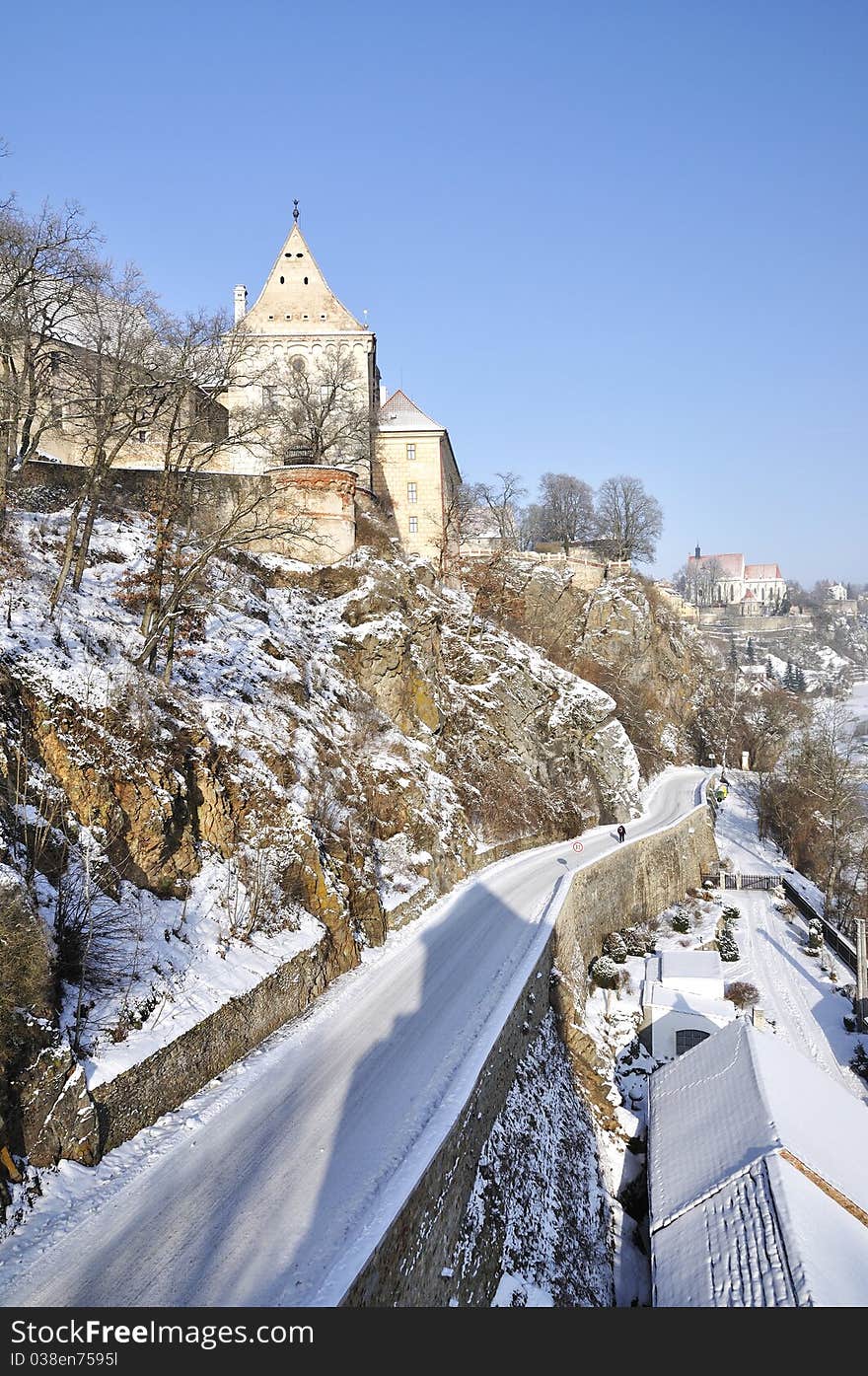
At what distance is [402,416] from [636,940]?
2938 cm

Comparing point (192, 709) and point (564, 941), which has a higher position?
point (192, 709)

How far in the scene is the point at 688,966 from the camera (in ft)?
90.2

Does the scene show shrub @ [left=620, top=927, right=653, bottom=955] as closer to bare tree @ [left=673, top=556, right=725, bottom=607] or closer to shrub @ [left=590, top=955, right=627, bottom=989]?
shrub @ [left=590, top=955, right=627, bottom=989]

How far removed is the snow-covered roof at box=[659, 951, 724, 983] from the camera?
87.4ft

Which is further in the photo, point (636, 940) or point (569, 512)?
point (569, 512)

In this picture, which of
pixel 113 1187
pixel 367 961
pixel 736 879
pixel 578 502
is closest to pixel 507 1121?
pixel 367 961

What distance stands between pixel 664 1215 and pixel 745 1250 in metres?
2.35

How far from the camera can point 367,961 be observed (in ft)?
57.6

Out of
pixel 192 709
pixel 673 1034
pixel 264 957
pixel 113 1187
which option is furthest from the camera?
pixel 673 1034

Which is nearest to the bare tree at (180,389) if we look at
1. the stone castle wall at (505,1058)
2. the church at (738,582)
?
the stone castle wall at (505,1058)

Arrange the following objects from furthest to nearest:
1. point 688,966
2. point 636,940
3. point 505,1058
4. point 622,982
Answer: point 636,940, point 688,966, point 622,982, point 505,1058

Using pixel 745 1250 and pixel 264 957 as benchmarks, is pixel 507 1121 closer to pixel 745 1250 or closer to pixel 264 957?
pixel 745 1250

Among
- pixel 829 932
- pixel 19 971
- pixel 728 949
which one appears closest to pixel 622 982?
pixel 728 949

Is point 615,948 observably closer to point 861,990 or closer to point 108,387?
point 861,990
